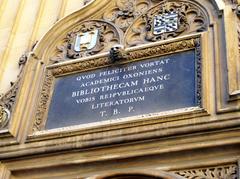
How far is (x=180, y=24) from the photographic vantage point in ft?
24.3

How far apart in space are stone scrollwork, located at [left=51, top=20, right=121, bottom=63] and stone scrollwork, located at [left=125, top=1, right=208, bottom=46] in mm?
272

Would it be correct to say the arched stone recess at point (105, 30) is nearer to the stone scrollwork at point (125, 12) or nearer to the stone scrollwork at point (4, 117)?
the stone scrollwork at point (125, 12)

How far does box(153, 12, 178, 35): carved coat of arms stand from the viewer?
745cm

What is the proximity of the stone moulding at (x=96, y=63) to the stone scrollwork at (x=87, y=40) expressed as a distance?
21cm

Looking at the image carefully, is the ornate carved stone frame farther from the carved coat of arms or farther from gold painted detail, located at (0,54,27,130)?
gold painted detail, located at (0,54,27,130)

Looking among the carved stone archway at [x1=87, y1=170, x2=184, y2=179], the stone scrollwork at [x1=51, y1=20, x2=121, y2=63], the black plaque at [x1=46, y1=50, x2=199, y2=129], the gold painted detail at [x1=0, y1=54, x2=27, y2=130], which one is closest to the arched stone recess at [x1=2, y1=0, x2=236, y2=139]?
the stone scrollwork at [x1=51, y1=20, x2=121, y2=63]

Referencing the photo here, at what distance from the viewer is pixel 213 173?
19.2 feet

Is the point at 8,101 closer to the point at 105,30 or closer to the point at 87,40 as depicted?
the point at 87,40

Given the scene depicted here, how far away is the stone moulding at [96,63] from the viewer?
7.07 metres

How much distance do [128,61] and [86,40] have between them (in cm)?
97

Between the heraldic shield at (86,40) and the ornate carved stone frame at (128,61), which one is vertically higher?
the heraldic shield at (86,40)

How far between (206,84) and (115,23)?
2071 mm

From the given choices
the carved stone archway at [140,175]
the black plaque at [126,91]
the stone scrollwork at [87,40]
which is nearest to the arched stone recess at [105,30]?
the stone scrollwork at [87,40]

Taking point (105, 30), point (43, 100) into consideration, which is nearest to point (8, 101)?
point (43, 100)
